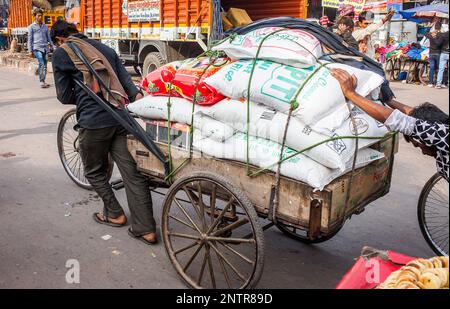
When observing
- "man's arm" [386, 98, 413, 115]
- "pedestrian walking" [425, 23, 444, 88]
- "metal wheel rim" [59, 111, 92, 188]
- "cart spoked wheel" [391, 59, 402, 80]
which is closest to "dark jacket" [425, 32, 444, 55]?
"pedestrian walking" [425, 23, 444, 88]

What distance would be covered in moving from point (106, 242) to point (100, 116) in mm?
936

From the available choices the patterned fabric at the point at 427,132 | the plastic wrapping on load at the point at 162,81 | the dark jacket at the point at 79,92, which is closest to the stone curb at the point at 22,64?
the dark jacket at the point at 79,92

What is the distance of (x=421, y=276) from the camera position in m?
1.60

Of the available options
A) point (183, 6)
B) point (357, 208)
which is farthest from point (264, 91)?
point (183, 6)

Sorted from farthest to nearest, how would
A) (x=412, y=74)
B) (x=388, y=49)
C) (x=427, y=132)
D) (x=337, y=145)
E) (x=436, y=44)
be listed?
(x=388, y=49) → (x=412, y=74) → (x=436, y=44) → (x=337, y=145) → (x=427, y=132)

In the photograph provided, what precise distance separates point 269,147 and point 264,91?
30 cm

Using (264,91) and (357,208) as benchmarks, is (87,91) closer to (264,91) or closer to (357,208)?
(264,91)

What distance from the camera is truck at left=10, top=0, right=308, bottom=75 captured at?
28.3 ft

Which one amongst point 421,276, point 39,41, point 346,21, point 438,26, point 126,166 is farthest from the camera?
point 438,26

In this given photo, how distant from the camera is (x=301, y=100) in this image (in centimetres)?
223

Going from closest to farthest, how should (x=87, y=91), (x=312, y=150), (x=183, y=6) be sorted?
(x=312, y=150), (x=87, y=91), (x=183, y=6)

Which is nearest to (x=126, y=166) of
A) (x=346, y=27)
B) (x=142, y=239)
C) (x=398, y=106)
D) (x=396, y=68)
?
(x=142, y=239)

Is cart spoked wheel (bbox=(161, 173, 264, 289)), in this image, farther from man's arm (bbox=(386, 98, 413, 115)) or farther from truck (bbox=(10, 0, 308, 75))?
truck (bbox=(10, 0, 308, 75))

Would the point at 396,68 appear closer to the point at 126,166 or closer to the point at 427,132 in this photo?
the point at 126,166
